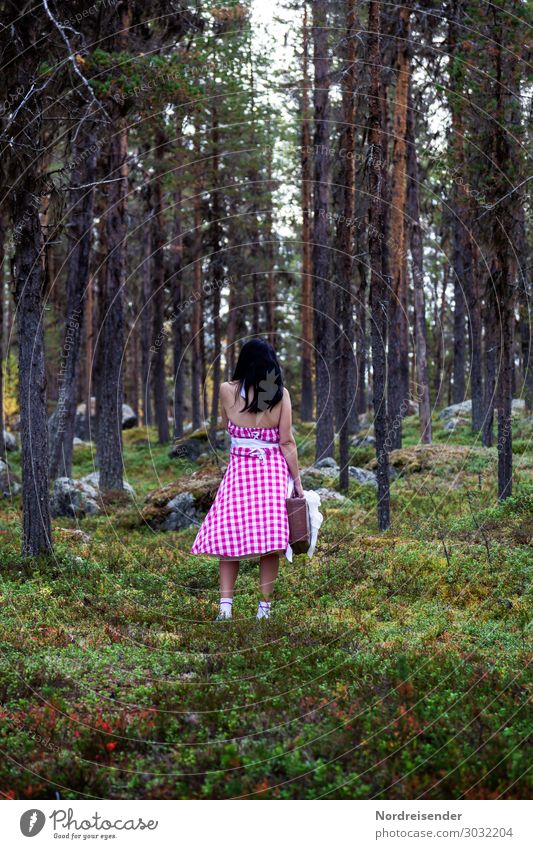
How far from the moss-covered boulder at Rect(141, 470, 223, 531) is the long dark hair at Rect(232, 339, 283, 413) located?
324 inches

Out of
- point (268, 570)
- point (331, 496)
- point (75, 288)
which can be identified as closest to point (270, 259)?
point (75, 288)

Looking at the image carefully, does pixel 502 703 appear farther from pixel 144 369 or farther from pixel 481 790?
pixel 144 369

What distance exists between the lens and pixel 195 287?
37.0 m

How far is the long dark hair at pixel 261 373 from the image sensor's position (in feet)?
29.5

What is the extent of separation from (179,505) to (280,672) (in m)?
9.87

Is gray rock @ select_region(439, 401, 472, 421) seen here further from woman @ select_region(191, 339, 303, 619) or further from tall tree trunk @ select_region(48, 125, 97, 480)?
woman @ select_region(191, 339, 303, 619)

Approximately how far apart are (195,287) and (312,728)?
32.0m

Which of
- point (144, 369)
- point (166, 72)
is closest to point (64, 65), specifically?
point (166, 72)

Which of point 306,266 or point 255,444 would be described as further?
point 306,266

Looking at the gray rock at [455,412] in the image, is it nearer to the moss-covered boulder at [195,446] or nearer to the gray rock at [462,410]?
the gray rock at [462,410]

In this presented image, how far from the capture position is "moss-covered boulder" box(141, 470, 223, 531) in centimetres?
1711

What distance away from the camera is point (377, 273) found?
14.6 metres

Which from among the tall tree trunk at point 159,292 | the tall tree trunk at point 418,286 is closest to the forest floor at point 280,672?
the tall tree trunk at point 418,286

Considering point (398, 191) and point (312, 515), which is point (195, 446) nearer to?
point (398, 191)
